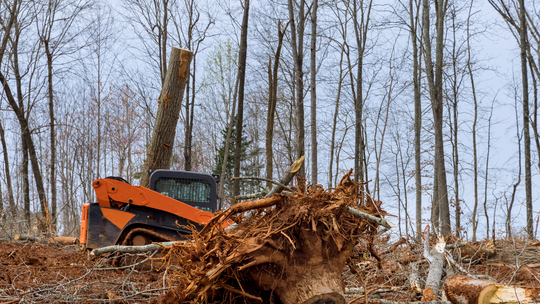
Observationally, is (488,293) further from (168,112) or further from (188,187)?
(168,112)

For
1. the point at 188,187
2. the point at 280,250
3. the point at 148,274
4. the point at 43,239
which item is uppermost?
the point at 188,187

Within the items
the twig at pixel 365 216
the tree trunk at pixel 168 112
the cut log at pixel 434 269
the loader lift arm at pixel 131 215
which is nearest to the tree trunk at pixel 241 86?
the tree trunk at pixel 168 112

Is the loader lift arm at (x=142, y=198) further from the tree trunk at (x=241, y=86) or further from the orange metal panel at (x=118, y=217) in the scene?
the tree trunk at (x=241, y=86)

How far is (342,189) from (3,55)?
50.3 feet

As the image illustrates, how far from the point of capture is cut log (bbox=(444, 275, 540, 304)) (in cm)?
398

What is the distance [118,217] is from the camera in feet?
21.5

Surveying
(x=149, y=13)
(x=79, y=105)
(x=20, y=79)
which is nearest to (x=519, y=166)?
(x=149, y=13)

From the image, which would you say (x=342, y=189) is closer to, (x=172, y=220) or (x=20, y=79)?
(x=172, y=220)

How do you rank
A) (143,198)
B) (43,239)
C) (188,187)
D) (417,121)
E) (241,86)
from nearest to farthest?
1. (143,198)
2. (188,187)
3. (43,239)
4. (241,86)
5. (417,121)

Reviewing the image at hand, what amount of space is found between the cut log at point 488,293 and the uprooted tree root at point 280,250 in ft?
6.27

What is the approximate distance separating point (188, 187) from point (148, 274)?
177cm

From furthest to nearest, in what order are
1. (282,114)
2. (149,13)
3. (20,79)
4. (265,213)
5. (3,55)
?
(282,114) → (149,13) → (20,79) → (3,55) → (265,213)

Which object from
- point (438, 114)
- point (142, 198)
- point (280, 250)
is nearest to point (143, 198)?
point (142, 198)

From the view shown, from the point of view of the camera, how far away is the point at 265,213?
308 cm
